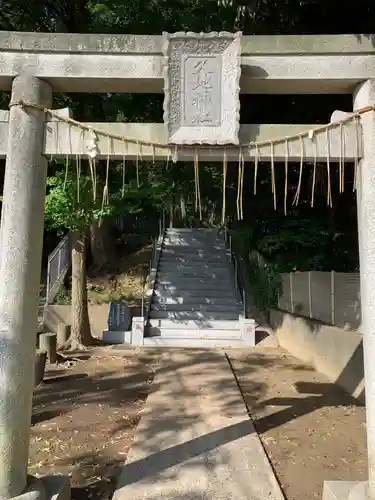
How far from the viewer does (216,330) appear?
12.7m

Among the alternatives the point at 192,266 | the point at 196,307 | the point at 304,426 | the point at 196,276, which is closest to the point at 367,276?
the point at 304,426

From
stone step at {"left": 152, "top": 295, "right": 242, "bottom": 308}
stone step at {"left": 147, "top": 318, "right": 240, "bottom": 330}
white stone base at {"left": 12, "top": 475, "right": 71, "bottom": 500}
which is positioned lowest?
white stone base at {"left": 12, "top": 475, "right": 71, "bottom": 500}

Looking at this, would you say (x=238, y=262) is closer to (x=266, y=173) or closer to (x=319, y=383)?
(x=266, y=173)

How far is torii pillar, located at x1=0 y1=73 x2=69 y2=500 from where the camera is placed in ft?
11.2

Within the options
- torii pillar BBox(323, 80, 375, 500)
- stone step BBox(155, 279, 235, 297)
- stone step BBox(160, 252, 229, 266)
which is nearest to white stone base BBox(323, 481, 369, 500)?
torii pillar BBox(323, 80, 375, 500)

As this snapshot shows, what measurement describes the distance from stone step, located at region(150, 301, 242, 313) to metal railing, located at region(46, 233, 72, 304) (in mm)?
3563

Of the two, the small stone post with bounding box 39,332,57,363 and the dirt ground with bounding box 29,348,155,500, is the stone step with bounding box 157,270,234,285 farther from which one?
the small stone post with bounding box 39,332,57,363

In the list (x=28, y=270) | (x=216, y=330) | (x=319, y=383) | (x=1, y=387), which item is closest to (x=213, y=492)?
(x=1, y=387)

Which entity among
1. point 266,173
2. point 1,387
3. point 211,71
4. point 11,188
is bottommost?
point 1,387

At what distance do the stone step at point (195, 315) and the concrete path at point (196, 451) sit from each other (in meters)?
5.38

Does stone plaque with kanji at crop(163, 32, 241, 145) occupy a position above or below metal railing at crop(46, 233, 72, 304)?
above

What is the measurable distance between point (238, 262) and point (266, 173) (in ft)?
13.7

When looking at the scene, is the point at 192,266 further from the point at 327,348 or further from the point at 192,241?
the point at 327,348

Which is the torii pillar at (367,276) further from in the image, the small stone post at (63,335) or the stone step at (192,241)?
the stone step at (192,241)
